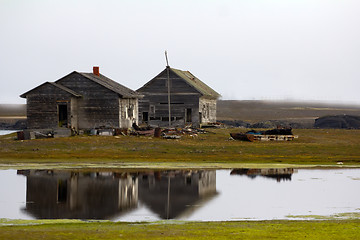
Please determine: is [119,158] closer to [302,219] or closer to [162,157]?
[162,157]

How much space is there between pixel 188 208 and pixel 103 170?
44.6 feet

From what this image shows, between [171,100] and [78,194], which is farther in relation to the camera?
[171,100]

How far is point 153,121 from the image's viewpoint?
69750 millimetres

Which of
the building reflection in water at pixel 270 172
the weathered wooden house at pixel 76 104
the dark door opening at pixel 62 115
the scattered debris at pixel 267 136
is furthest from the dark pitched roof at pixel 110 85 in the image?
the building reflection in water at pixel 270 172

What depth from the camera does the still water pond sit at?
24641 mm

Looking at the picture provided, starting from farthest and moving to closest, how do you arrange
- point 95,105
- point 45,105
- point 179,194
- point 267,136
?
point 95,105 < point 267,136 < point 45,105 < point 179,194

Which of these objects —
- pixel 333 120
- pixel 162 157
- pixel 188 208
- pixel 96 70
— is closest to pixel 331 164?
pixel 162 157

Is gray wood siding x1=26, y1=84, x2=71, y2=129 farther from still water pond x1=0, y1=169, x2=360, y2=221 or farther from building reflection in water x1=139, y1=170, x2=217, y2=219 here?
building reflection in water x1=139, y1=170, x2=217, y2=219

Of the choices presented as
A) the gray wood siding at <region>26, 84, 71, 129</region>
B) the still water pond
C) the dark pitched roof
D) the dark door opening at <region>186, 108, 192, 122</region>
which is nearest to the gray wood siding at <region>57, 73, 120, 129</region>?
the dark pitched roof

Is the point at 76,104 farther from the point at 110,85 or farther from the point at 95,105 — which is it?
the point at 110,85

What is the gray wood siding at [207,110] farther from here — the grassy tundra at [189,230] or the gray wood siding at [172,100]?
the grassy tundra at [189,230]

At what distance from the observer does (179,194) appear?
3020 cm

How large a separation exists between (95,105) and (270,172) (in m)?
23.0

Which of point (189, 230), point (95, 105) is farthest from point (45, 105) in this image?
point (189, 230)
